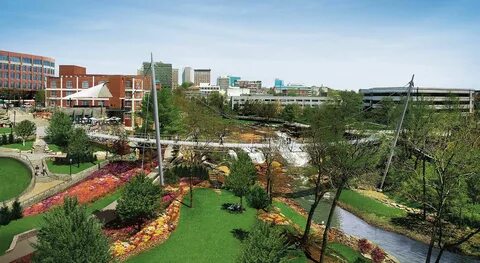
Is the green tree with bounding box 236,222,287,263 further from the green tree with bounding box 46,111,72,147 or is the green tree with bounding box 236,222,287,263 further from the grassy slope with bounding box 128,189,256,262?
the green tree with bounding box 46,111,72,147

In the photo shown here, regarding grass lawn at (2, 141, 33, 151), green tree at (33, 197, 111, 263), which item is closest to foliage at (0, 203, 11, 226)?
green tree at (33, 197, 111, 263)

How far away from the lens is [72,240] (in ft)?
69.5

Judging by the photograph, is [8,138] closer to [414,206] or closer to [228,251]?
[228,251]

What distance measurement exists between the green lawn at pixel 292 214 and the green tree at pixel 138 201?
14497 millimetres

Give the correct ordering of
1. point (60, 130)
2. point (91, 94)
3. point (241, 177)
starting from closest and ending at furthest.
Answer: point (241, 177)
point (60, 130)
point (91, 94)

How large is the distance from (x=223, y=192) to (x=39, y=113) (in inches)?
2997

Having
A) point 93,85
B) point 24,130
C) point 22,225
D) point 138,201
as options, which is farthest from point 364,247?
point 93,85

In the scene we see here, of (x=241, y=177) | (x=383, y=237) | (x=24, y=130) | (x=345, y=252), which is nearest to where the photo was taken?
(x=345, y=252)

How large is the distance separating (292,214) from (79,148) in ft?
110

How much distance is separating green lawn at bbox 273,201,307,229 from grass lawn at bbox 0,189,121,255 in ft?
58.0

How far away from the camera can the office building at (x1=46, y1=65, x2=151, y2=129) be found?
102 meters

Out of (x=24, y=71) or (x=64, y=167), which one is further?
(x=24, y=71)

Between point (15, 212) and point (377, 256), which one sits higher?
point (15, 212)

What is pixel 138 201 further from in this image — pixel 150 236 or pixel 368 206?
pixel 368 206
